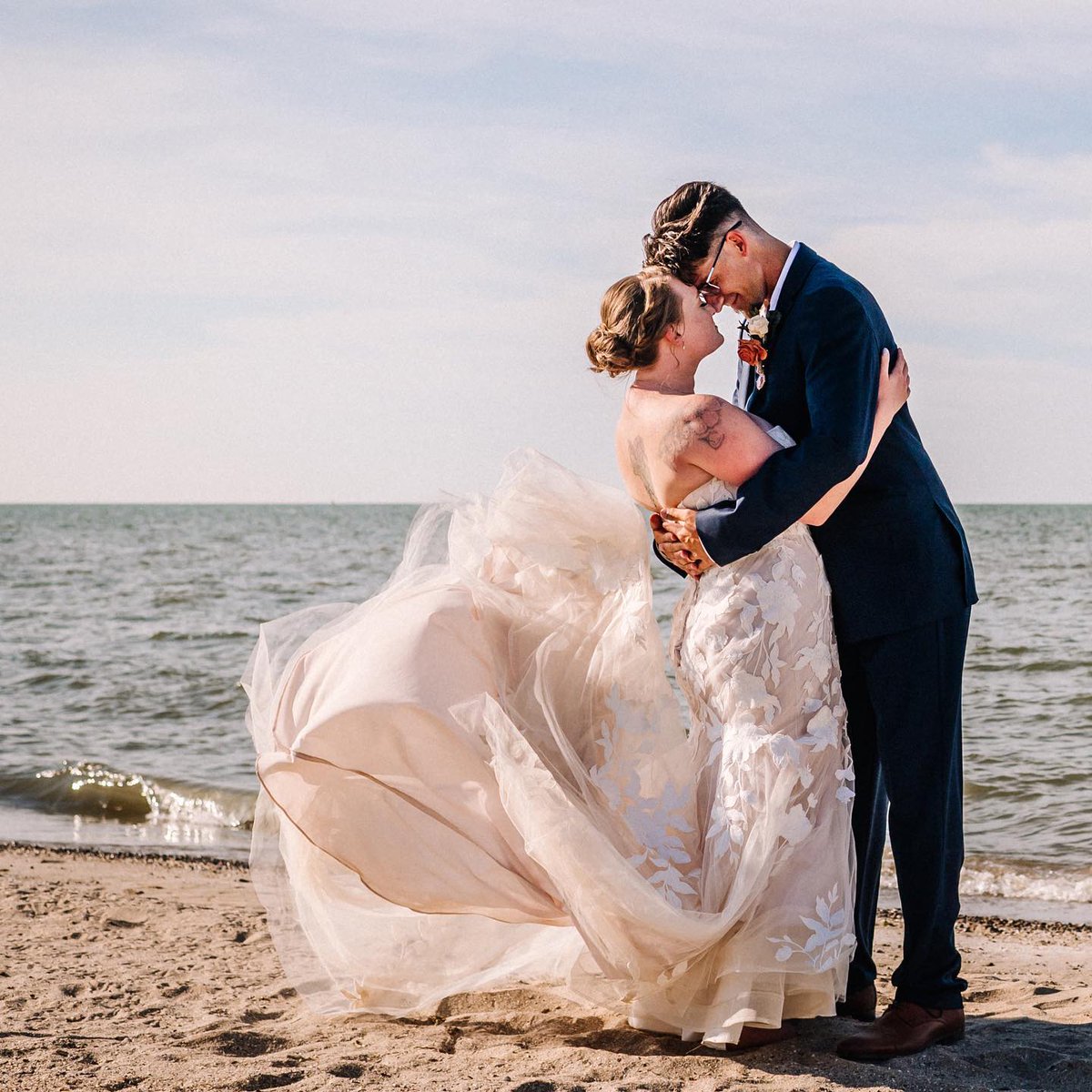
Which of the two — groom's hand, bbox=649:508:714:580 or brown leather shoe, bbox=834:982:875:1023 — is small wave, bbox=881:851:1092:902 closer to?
brown leather shoe, bbox=834:982:875:1023

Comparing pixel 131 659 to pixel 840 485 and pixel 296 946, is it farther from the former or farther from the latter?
pixel 840 485

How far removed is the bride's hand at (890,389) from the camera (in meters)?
3.32

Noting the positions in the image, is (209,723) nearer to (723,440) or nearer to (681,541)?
(681,541)

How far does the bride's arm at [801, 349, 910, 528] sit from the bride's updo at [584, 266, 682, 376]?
0.59 metres

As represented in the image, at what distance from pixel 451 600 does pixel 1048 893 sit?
13.4 ft

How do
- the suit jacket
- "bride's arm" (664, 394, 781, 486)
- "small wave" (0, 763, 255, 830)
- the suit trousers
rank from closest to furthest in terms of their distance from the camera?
the suit jacket < "bride's arm" (664, 394, 781, 486) < the suit trousers < "small wave" (0, 763, 255, 830)

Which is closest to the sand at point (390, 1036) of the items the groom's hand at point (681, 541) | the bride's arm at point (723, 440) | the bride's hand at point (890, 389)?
the groom's hand at point (681, 541)

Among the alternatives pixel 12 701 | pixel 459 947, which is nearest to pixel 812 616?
pixel 459 947

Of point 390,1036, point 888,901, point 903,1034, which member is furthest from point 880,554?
point 888,901

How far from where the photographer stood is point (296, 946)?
371 cm

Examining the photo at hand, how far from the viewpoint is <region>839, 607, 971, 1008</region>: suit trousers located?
3.40m

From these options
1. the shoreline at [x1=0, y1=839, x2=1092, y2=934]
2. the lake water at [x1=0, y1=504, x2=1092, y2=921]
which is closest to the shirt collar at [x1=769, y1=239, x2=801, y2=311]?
the shoreline at [x1=0, y1=839, x2=1092, y2=934]

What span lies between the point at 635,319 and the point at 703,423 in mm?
373

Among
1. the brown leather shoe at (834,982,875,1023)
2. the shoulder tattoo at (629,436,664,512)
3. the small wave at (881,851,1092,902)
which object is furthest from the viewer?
the small wave at (881,851,1092,902)
